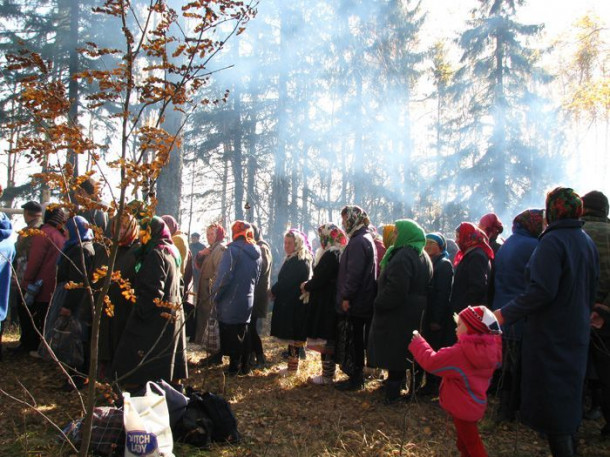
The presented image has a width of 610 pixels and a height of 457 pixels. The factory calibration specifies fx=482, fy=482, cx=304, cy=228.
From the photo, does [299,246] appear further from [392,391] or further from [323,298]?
[392,391]

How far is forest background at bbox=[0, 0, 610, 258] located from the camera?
21141 mm

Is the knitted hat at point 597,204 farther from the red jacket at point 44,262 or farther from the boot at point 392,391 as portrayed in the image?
the red jacket at point 44,262

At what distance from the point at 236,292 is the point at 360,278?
1589mm

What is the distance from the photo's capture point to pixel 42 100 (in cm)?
233

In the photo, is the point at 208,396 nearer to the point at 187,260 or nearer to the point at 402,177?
the point at 187,260

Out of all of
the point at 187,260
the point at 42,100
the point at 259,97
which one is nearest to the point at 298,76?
the point at 259,97

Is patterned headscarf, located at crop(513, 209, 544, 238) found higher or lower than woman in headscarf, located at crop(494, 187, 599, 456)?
higher

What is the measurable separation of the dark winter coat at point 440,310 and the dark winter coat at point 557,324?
1815 millimetres

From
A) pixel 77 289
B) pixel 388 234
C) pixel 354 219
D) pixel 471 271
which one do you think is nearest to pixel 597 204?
pixel 471 271

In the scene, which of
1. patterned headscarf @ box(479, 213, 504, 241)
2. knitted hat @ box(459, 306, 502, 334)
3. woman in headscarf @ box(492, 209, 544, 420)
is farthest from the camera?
patterned headscarf @ box(479, 213, 504, 241)

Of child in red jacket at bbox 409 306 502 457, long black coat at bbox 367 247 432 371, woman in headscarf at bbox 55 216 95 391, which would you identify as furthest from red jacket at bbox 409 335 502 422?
woman in headscarf at bbox 55 216 95 391

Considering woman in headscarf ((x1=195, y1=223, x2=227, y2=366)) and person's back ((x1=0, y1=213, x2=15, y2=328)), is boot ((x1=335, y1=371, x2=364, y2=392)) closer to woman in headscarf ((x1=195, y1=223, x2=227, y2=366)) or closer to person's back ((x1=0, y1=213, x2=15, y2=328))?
woman in headscarf ((x1=195, y1=223, x2=227, y2=366))

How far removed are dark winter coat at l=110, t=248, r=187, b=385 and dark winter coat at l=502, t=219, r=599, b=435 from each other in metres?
2.90

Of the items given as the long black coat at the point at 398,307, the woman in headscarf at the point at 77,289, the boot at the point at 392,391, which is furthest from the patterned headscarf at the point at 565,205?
the woman in headscarf at the point at 77,289
